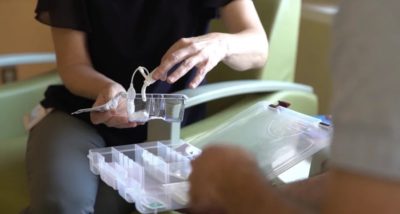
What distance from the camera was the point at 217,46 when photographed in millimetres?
1429

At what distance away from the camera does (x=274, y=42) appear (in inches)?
69.8

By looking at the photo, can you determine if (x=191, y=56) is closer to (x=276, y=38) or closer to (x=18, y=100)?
(x=276, y=38)

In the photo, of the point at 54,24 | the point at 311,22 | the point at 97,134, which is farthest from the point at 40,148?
the point at 311,22

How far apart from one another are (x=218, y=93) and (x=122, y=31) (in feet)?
0.91

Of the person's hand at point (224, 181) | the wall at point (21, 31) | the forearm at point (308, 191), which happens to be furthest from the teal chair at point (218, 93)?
the wall at point (21, 31)

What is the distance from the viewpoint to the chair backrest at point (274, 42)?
1746mm

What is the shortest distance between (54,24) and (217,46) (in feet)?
1.33

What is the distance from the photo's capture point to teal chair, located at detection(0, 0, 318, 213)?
59.0 inches

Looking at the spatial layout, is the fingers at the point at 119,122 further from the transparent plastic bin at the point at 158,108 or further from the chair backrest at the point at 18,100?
the chair backrest at the point at 18,100

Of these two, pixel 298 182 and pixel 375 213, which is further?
pixel 298 182

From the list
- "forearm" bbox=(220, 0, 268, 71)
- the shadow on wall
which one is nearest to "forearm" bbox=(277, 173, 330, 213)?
"forearm" bbox=(220, 0, 268, 71)

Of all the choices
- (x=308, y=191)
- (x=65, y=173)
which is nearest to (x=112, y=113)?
(x=65, y=173)

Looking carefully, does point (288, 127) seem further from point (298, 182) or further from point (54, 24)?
point (54, 24)

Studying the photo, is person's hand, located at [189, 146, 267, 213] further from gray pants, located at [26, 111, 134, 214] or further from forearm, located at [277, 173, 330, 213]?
gray pants, located at [26, 111, 134, 214]
